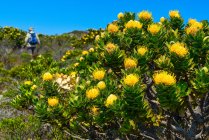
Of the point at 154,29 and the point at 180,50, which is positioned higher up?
the point at 154,29

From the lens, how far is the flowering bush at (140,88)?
13.2ft

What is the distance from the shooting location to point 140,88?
157 inches

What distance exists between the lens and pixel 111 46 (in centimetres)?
466

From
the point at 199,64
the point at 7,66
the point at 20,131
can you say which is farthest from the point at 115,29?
the point at 7,66

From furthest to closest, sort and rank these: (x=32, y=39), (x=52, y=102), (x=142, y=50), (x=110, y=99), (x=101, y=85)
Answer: (x=32, y=39) < (x=52, y=102) < (x=142, y=50) < (x=101, y=85) < (x=110, y=99)

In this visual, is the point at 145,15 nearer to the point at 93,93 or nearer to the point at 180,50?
the point at 93,93

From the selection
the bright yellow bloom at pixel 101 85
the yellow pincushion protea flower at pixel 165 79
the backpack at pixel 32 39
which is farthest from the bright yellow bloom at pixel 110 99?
the backpack at pixel 32 39

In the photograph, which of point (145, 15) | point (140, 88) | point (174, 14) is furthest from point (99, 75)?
point (174, 14)

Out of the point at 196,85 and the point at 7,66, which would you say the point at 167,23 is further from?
the point at 7,66

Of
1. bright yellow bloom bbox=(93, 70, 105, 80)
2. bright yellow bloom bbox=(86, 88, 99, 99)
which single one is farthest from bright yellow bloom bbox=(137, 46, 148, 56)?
bright yellow bloom bbox=(86, 88, 99, 99)

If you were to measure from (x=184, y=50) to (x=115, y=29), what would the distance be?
5.03 feet

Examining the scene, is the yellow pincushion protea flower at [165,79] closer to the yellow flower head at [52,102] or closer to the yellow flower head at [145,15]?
the yellow flower head at [52,102]

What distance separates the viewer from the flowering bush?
4.03 m

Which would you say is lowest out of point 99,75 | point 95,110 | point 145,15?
point 95,110
